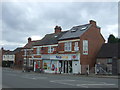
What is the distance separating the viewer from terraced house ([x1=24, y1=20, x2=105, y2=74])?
3772cm

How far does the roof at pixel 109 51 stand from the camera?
36906 mm

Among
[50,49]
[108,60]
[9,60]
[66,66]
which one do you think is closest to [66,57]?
[66,66]

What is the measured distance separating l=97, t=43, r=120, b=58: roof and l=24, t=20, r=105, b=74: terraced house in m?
1.21

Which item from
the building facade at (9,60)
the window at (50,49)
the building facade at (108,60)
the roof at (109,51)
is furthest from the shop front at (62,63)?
the building facade at (9,60)

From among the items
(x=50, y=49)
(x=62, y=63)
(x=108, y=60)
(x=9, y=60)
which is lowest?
(x=9, y=60)

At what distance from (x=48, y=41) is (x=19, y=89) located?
3374 centimetres

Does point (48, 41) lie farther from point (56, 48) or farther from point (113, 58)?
point (113, 58)

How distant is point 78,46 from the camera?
37781mm

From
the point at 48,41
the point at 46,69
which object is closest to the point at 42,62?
the point at 46,69

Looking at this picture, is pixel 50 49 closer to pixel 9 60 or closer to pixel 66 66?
pixel 66 66

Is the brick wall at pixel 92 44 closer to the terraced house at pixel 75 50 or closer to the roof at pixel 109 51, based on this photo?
the terraced house at pixel 75 50

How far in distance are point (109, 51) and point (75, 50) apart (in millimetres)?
6379

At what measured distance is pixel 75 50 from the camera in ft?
125

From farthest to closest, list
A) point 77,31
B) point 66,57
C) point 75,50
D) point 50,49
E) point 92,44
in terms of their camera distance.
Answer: point 50,49
point 77,31
point 92,44
point 66,57
point 75,50
